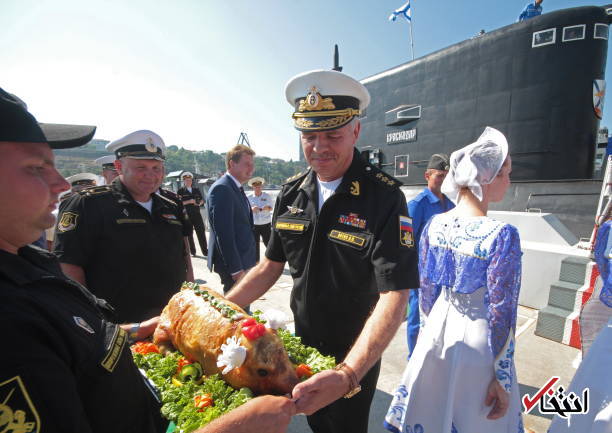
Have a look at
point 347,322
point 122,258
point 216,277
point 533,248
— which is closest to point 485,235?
point 347,322

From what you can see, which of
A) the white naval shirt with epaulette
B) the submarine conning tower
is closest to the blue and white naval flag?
the submarine conning tower

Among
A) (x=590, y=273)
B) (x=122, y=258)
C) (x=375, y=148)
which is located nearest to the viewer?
(x=122, y=258)

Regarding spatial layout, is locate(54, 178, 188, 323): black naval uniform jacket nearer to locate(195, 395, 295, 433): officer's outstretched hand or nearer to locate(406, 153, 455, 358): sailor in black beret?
locate(195, 395, 295, 433): officer's outstretched hand

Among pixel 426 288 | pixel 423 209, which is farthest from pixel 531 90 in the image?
pixel 426 288

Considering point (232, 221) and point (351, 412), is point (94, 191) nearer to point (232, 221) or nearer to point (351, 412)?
point (232, 221)

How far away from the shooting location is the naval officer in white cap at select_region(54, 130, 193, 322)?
7.86 ft

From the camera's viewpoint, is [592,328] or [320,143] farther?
[592,328]

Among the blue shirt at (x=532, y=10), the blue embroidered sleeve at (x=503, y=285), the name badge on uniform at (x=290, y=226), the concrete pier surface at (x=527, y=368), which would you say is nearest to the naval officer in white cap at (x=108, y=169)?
the concrete pier surface at (x=527, y=368)

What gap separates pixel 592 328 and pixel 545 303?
331cm

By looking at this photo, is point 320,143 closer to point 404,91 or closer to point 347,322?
point 347,322

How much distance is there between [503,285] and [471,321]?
38cm

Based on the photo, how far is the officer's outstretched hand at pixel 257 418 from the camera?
0.97 metres

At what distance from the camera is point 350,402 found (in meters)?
1.90

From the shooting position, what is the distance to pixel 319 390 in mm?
1208
